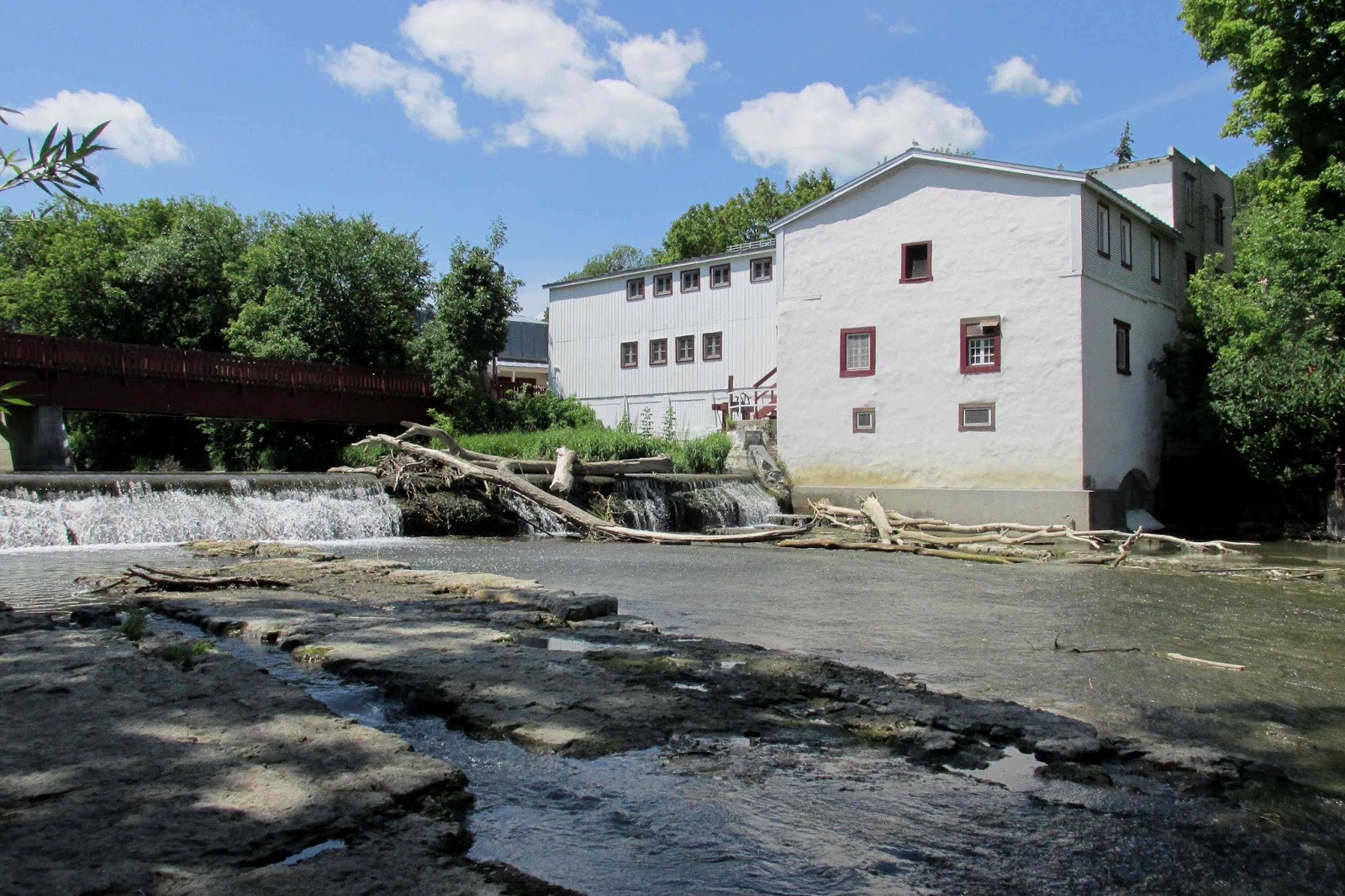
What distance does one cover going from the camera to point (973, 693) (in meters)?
5.88

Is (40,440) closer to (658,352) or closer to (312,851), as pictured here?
(658,352)

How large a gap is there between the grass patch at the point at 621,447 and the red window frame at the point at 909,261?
22.6 ft

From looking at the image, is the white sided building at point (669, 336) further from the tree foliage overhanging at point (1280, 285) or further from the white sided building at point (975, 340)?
the tree foliage overhanging at point (1280, 285)

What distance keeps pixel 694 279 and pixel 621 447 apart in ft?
33.1

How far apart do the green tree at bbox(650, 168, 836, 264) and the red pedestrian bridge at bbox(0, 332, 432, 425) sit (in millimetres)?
21505

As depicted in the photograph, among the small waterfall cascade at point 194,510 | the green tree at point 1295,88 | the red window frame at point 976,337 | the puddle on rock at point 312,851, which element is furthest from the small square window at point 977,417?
the puddle on rock at point 312,851

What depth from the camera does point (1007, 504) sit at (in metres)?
23.1

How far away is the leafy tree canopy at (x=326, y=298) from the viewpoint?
3575cm

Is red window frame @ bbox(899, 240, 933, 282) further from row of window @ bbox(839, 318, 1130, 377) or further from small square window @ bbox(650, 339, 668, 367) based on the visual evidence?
small square window @ bbox(650, 339, 668, 367)

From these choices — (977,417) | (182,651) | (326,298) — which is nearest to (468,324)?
(326,298)

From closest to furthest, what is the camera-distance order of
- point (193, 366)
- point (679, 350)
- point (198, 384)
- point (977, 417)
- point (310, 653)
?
point (310, 653) < point (977, 417) < point (193, 366) < point (198, 384) < point (679, 350)

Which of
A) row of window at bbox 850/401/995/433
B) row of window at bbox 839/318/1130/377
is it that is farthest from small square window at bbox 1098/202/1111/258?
row of window at bbox 850/401/995/433

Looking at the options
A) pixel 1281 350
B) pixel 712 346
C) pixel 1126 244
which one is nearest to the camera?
pixel 1281 350

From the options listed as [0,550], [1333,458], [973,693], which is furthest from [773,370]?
[973,693]
